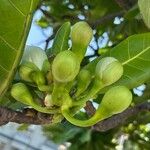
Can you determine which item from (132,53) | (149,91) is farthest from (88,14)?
(132,53)

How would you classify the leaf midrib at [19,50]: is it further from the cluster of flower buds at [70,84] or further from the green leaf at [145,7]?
the green leaf at [145,7]

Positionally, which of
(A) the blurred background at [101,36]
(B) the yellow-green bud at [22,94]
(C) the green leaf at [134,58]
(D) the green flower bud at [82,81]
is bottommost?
(A) the blurred background at [101,36]

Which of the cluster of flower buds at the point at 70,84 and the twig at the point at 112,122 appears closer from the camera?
the cluster of flower buds at the point at 70,84

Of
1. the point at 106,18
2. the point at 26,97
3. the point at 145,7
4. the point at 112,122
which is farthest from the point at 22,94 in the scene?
the point at 106,18

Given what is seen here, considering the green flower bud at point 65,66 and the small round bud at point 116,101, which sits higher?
the green flower bud at point 65,66

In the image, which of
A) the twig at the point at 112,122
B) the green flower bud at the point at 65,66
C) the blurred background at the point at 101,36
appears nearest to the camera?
the green flower bud at the point at 65,66

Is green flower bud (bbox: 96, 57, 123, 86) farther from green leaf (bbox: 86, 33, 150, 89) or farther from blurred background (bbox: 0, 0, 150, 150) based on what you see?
blurred background (bbox: 0, 0, 150, 150)

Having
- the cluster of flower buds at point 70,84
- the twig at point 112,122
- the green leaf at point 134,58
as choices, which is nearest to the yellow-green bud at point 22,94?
the cluster of flower buds at point 70,84
